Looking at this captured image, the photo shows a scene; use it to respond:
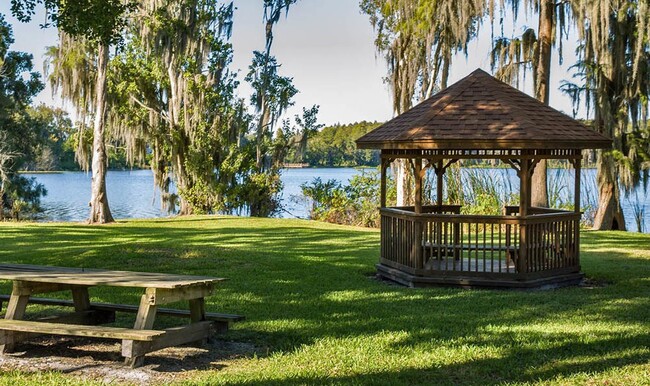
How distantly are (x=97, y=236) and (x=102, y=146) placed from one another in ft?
19.1

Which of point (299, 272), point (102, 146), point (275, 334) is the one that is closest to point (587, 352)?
point (275, 334)

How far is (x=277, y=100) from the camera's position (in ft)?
105

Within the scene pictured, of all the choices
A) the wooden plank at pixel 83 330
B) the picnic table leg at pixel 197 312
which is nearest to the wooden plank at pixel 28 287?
the wooden plank at pixel 83 330

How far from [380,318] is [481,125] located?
3.74 metres

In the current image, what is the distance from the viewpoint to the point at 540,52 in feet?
69.3

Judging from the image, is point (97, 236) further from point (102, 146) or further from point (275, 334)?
point (275, 334)

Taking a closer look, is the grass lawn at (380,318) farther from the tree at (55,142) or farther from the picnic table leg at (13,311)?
the tree at (55,142)

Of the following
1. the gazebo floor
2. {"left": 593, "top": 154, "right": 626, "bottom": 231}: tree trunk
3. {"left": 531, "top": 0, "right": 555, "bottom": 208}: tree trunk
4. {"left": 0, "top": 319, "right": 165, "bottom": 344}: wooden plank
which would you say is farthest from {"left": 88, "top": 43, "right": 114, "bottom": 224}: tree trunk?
{"left": 0, "top": 319, "right": 165, "bottom": 344}: wooden plank

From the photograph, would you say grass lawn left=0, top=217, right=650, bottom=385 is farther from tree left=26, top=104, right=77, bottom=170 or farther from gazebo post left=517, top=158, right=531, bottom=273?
tree left=26, top=104, right=77, bottom=170

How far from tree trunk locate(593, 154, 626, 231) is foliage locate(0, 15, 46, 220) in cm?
2313

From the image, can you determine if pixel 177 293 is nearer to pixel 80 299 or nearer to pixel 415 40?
pixel 80 299

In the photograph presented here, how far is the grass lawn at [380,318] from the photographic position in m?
6.28

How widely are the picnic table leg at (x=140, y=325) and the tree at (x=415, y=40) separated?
1616 cm

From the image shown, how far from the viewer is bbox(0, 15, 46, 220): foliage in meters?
34.0
